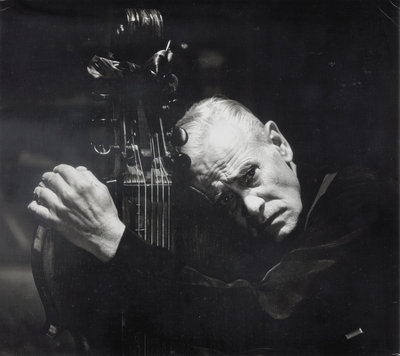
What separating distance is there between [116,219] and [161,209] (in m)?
0.21

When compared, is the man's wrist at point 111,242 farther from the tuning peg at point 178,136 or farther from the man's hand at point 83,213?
the tuning peg at point 178,136

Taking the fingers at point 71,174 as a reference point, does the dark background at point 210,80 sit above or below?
above

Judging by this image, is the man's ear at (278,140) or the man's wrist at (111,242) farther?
the man's ear at (278,140)

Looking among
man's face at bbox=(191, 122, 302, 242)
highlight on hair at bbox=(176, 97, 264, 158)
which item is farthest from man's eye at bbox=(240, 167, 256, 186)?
highlight on hair at bbox=(176, 97, 264, 158)

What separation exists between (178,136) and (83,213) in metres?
0.56

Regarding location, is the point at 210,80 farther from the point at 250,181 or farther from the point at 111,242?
the point at 111,242

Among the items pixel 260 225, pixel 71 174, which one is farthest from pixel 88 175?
pixel 260 225

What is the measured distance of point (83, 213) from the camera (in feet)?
7.12

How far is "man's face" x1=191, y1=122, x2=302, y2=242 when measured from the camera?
2229mm

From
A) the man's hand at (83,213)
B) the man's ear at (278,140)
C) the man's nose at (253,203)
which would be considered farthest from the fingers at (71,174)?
the man's ear at (278,140)

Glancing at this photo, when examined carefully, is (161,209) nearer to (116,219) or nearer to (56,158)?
(116,219)

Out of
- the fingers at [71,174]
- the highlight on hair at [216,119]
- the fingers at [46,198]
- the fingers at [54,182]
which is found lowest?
the fingers at [46,198]

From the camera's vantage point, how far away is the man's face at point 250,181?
223cm

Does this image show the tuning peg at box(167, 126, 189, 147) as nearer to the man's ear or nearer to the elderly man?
the elderly man
